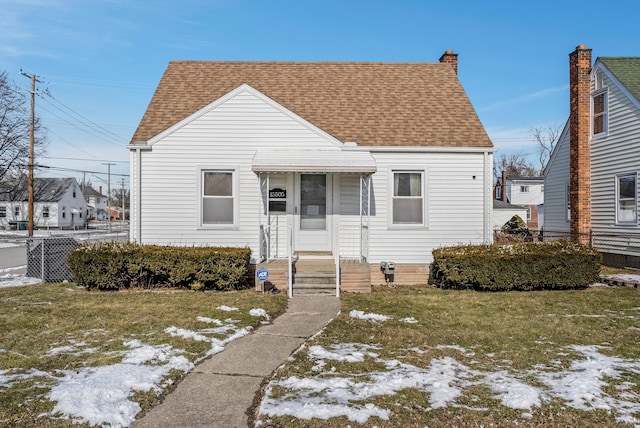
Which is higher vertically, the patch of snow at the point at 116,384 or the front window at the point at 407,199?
the front window at the point at 407,199

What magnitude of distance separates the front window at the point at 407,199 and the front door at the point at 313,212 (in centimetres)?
184

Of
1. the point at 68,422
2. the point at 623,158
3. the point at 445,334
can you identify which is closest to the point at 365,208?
the point at 445,334

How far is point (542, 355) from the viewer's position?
5.79 m

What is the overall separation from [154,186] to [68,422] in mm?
8581

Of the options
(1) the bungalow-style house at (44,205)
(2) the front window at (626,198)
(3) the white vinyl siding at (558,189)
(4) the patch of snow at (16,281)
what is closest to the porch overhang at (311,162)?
(4) the patch of snow at (16,281)

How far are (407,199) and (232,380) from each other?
817cm

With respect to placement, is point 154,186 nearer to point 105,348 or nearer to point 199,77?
point 199,77

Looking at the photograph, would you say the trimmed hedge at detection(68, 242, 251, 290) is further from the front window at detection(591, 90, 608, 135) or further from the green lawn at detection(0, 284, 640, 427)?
the front window at detection(591, 90, 608, 135)

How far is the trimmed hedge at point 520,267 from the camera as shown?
1030 centimetres

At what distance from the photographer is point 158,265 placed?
10.2 meters

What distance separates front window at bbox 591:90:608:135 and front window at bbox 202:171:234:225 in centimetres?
1388

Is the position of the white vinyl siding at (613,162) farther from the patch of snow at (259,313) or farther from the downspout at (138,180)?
the downspout at (138,180)

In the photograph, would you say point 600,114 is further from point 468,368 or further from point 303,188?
point 468,368

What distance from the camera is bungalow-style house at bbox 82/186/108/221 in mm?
96250
